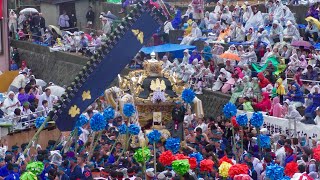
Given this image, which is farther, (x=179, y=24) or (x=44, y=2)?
(x=44, y=2)

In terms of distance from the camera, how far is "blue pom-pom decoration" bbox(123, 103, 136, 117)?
26953 mm

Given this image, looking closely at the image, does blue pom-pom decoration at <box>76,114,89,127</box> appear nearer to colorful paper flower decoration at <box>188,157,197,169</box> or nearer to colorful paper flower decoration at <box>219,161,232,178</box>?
colorful paper flower decoration at <box>188,157,197,169</box>

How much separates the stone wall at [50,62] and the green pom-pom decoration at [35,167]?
1552cm

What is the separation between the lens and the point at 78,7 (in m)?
44.2

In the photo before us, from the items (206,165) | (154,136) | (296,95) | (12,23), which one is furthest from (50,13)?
(206,165)

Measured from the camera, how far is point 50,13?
4394 centimetres

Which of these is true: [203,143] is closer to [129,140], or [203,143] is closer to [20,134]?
[129,140]

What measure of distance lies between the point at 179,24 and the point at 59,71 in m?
4.21

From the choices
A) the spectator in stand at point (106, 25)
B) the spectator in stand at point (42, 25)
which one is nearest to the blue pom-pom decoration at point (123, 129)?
the spectator in stand at point (106, 25)

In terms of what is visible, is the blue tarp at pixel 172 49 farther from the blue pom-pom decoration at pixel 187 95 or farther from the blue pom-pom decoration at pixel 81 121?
the blue pom-pom decoration at pixel 81 121

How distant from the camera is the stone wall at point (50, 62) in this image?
39.4 meters

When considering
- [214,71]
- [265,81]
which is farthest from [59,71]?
[265,81]

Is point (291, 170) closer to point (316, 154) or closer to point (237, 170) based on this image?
point (316, 154)

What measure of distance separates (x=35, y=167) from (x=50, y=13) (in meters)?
21.3
